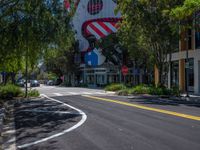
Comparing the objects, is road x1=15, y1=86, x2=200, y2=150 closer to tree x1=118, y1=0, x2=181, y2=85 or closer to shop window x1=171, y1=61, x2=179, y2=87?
tree x1=118, y1=0, x2=181, y2=85

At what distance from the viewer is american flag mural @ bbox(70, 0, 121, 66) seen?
74.7 meters

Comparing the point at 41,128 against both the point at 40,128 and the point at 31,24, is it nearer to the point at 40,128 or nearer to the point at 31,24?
the point at 40,128

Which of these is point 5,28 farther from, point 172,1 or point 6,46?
point 172,1

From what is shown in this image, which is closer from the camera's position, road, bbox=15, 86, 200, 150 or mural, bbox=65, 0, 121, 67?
road, bbox=15, 86, 200, 150

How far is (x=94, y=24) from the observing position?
7688 centimetres

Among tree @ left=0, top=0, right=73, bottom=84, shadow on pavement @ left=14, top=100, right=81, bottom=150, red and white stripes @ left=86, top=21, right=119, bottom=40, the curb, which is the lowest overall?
the curb

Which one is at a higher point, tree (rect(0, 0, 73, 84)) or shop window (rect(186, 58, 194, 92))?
tree (rect(0, 0, 73, 84))

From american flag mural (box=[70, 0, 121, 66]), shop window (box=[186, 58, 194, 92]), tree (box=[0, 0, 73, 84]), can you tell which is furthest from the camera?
american flag mural (box=[70, 0, 121, 66])

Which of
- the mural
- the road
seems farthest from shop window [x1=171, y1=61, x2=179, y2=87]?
the mural

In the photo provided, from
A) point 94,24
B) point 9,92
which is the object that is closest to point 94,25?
point 94,24

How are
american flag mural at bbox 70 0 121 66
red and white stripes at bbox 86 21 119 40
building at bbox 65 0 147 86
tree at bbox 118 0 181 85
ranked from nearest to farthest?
tree at bbox 118 0 181 85
building at bbox 65 0 147 86
american flag mural at bbox 70 0 121 66
red and white stripes at bbox 86 21 119 40

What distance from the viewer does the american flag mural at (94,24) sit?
74.7 m

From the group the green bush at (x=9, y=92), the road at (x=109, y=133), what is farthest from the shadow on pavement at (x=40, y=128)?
the green bush at (x=9, y=92)

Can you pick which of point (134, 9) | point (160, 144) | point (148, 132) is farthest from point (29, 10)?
point (134, 9)
